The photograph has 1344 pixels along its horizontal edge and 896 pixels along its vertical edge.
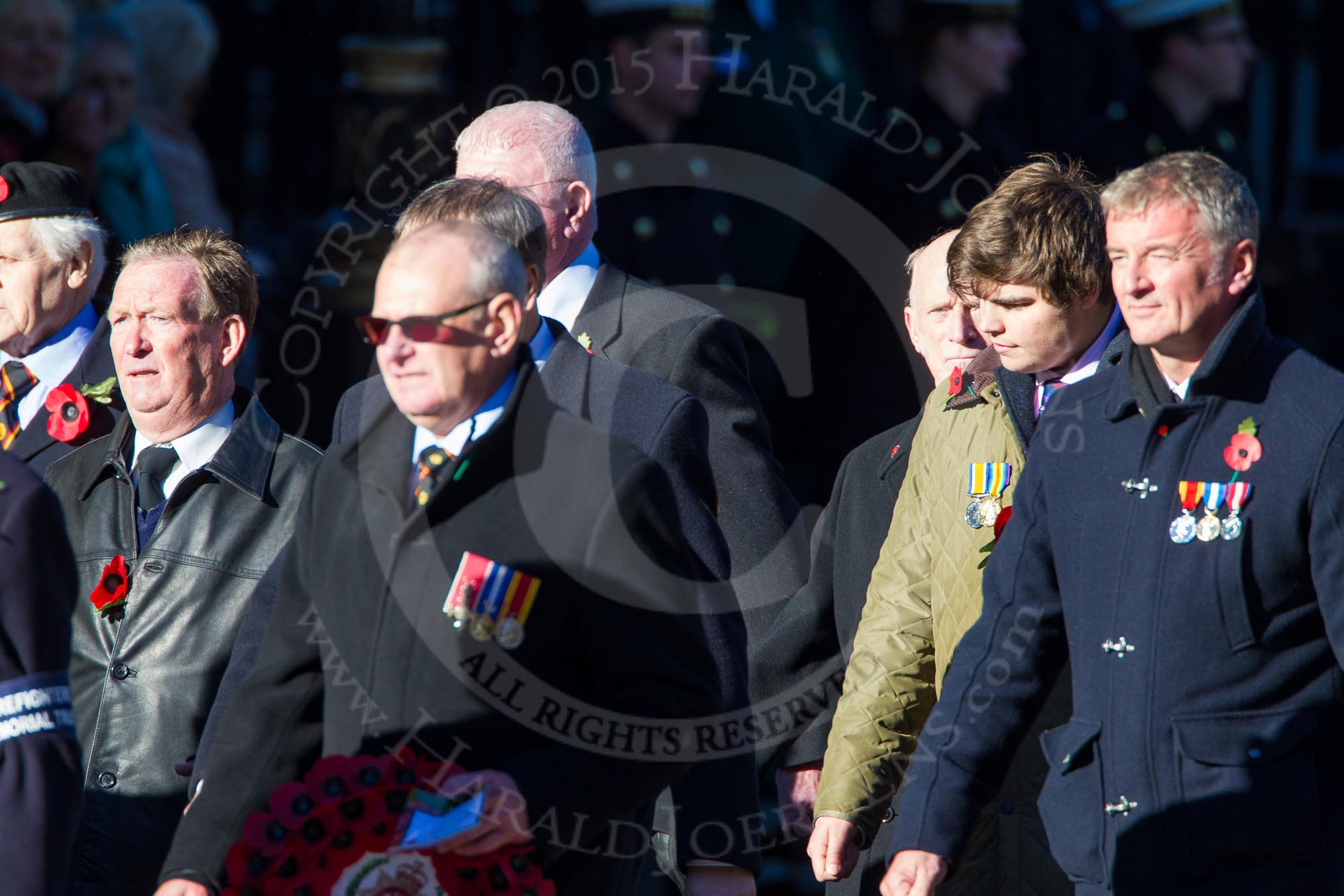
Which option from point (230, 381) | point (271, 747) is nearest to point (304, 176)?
point (230, 381)

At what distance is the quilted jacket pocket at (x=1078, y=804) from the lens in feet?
9.84

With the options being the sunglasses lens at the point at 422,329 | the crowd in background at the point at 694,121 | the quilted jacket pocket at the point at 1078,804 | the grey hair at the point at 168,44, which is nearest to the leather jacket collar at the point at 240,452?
the sunglasses lens at the point at 422,329

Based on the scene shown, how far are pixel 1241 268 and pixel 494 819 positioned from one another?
1504mm

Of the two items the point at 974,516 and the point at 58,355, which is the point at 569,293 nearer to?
the point at 974,516

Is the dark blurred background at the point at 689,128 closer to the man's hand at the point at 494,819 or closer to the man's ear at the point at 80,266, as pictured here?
the man's ear at the point at 80,266

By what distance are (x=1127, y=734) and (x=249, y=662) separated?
1.59 metres

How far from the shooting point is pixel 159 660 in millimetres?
3754

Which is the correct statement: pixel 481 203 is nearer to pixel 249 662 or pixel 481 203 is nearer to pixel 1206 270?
pixel 249 662

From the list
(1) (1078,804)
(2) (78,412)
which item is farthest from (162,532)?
(1) (1078,804)

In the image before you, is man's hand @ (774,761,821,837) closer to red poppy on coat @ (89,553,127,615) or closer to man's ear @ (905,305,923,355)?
man's ear @ (905,305,923,355)

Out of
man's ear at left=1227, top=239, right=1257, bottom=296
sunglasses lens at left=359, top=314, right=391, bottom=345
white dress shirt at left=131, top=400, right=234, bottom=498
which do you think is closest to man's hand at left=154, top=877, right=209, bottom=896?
sunglasses lens at left=359, top=314, right=391, bottom=345

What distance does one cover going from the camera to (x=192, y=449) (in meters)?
3.89

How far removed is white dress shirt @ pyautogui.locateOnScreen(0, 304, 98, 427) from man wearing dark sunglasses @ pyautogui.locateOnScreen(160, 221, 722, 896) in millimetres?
1811

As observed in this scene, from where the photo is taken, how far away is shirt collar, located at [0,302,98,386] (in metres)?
4.46
